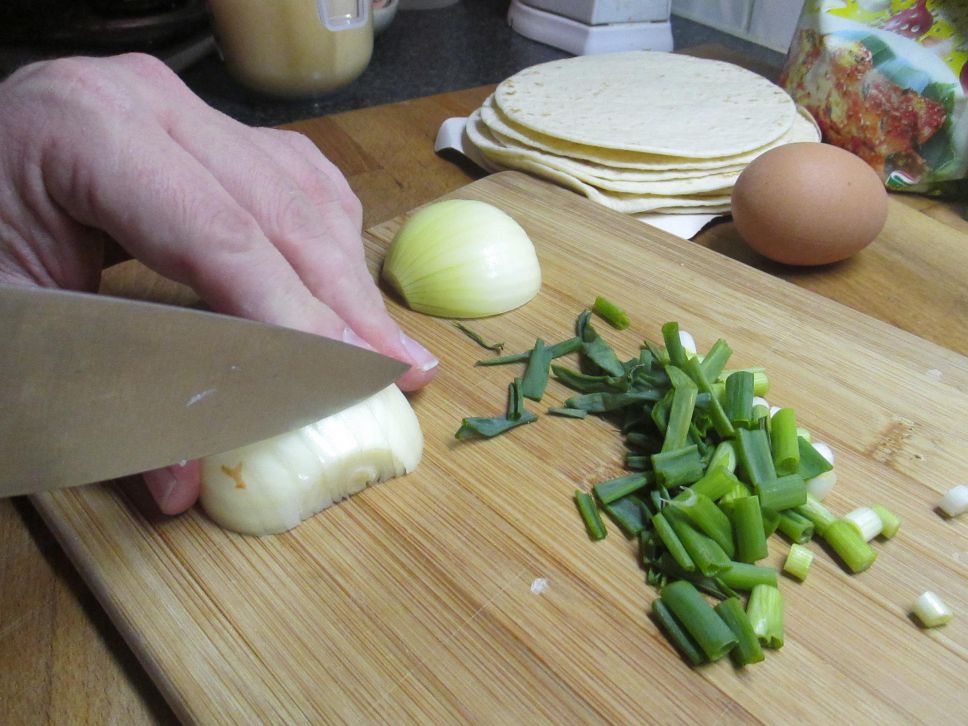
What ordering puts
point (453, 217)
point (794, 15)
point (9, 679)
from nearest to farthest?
point (9, 679) → point (453, 217) → point (794, 15)

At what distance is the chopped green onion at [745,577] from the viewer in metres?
0.97

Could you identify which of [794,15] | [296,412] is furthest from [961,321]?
[794,15]

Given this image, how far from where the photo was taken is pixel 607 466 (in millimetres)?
1144

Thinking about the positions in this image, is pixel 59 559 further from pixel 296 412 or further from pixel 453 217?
pixel 453 217

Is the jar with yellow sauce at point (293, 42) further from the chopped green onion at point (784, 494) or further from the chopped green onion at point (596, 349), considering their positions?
the chopped green onion at point (784, 494)

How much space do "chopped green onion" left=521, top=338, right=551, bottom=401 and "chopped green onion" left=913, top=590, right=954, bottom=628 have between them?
1.96 ft

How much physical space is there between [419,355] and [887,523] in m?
0.72

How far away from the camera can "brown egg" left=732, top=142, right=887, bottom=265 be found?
1.55 m

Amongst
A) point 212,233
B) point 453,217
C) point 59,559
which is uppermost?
point 212,233

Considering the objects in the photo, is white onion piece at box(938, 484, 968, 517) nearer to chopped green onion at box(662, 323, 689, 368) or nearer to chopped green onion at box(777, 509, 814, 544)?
chopped green onion at box(777, 509, 814, 544)

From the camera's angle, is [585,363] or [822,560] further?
[585,363]

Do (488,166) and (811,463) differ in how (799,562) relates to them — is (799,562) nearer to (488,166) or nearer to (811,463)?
(811,463)

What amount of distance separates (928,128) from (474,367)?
144 centimetres

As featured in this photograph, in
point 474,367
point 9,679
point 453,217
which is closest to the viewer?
point 9,679
